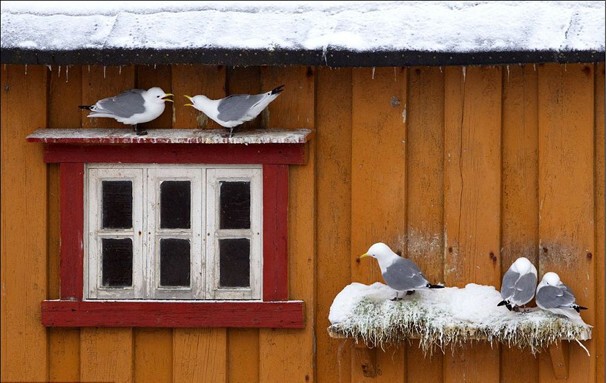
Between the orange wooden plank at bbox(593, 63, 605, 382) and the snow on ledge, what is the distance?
1457mm

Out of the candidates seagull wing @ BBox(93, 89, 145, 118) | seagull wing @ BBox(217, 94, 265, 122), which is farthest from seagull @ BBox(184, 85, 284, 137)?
seagull wing @ BBox(93, 89, 145, 118)

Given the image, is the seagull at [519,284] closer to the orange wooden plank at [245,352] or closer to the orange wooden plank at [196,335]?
the orange wooden plank at [245,352]

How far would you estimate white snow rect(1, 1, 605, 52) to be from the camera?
4.85m

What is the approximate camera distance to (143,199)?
5367 millimetres

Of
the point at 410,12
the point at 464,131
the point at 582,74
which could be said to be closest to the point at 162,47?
the point at 410,12

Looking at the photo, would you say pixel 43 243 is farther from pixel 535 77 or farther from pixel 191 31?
pixel 535 77

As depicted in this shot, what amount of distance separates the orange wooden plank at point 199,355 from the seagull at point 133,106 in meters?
1.13

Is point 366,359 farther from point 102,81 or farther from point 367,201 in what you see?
point 102,81

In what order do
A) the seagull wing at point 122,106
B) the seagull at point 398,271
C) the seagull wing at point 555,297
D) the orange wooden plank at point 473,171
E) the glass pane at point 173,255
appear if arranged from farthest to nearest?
the glass pane at point 173,255 < the orange wooden plank at point 473,171 < the seagull wing at point 122,106 < the seagull at point 398,271 < the seagull wing at point 555,297

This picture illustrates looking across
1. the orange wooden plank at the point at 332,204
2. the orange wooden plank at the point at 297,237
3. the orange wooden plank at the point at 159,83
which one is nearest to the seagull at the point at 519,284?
the orange wooden plank at the point at 332,204

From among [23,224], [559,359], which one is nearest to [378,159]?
[559,359]

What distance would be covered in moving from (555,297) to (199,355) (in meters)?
1.84

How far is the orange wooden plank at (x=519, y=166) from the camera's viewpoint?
17.2ft

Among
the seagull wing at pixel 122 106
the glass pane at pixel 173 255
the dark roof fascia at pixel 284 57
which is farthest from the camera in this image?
the glass pane at pixel 173 255
